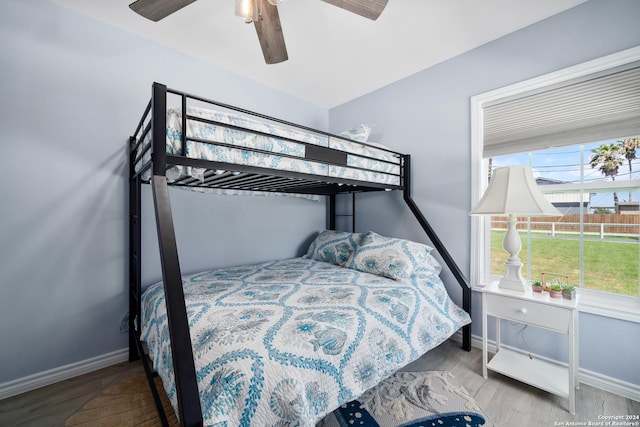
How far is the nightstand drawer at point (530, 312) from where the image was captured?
4.77ft

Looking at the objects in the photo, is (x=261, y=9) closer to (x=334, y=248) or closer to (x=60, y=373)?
(x=334, y=248)

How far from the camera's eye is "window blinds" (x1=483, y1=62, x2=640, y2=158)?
1.59 m

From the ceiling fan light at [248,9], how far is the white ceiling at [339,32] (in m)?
0.46

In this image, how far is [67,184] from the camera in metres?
1.74

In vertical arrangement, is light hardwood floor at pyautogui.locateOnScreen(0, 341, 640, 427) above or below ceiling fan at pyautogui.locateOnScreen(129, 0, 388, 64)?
below

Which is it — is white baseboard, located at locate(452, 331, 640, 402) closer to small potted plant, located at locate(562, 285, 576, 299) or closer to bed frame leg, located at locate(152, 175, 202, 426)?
small potted plant, located at locate(562, 285, 576, 299)

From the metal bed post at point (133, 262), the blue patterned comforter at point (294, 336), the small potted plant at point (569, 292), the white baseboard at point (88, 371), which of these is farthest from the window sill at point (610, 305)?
the metal bed post at point (133, 262)

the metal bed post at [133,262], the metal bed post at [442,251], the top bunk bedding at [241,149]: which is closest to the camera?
the top bunk bedding at [241,149]

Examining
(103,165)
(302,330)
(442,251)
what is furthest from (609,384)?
(103,165)

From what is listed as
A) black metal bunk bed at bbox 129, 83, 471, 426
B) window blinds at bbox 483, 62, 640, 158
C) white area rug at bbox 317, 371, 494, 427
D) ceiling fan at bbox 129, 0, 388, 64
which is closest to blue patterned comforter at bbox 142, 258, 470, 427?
black metal bunk bed at bbox 129, 83, 471, 426

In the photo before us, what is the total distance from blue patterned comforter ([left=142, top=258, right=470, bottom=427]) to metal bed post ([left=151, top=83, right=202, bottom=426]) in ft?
0.24

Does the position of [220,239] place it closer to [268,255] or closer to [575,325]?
[268,255]

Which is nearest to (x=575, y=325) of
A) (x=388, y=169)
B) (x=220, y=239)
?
(x=388, y=169)

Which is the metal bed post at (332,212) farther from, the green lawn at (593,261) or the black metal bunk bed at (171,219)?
the green lawn at (593,261)
